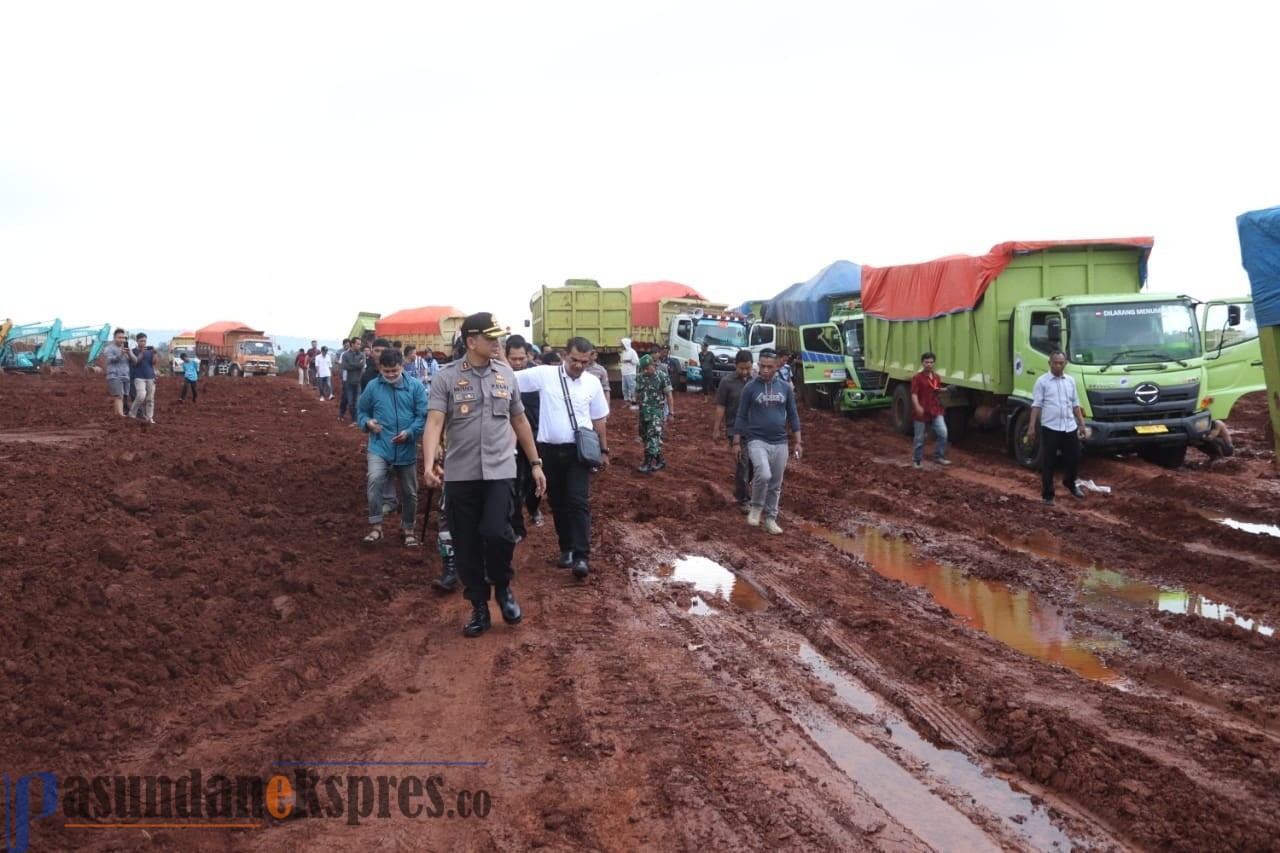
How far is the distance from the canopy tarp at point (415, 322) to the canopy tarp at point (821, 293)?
24006 millimetres

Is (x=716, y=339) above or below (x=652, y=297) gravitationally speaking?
below

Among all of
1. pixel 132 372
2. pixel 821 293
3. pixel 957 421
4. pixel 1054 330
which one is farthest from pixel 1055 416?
pixel 821 293

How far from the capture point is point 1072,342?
45.7 ft

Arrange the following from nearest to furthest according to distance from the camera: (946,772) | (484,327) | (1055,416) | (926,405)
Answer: (946,772), (484,327), (1055,416), (926,405)

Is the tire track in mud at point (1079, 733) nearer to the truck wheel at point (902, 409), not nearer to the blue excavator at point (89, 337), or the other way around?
the truck wheel at point (902, 409)

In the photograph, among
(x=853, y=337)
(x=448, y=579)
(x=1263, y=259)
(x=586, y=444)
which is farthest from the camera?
(x=853, y=337)

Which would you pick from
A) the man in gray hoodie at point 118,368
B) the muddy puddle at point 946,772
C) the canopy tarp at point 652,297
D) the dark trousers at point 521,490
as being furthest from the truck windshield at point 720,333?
the muddy puddle at point 946,772

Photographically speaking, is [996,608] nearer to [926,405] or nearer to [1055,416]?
[1055,416]

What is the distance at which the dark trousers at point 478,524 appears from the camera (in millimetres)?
6227

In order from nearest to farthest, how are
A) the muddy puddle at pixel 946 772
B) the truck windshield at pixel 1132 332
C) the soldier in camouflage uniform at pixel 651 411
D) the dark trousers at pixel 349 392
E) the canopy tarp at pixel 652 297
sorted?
the muddy puddle at pixel 946 772
the truck windshield at pixel 1132 332
the soldier in camouflage uniform at pixel 651 411
the dark trousers at pixel 349 392
the canopy tarp at pixel 652 297

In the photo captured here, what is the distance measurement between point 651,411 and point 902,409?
7334 millimetres

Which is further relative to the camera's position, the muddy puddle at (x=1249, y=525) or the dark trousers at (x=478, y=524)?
the muddy puddle at (x=1249, y=525)

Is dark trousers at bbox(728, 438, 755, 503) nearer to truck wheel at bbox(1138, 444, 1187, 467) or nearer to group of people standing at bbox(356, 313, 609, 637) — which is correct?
group of people standing at bbox(356, 313, 609, 637)

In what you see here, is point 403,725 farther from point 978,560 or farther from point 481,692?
point 978,560
